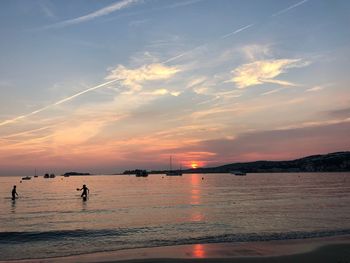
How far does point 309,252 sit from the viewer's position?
2177 cm

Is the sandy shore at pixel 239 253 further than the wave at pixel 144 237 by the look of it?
No

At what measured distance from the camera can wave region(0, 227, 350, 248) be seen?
2655cm

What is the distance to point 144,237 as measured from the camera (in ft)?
93.2

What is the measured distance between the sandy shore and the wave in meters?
1.89

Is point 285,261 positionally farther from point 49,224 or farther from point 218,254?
point 49,224

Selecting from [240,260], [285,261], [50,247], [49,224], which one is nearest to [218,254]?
[240,260]

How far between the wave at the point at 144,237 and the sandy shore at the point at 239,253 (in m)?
1.89

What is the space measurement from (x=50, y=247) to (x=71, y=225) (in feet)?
34.6

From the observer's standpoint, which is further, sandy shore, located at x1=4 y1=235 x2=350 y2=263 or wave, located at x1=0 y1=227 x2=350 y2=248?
wave, located at x1=0 y1=227 x2=350 y2=248

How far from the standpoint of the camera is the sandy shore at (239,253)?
65.6 feet

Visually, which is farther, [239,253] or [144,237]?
[144,237]

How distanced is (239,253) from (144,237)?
9.00 metres

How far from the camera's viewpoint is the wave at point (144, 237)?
26.5 metres

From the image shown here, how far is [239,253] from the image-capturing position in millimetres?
21656
